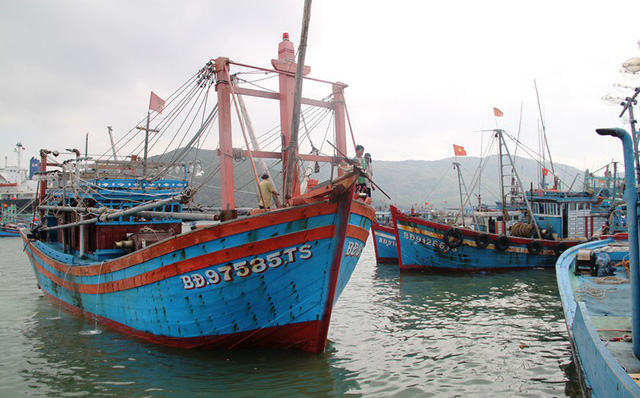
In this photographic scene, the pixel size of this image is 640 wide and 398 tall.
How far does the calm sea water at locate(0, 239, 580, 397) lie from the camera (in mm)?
7047

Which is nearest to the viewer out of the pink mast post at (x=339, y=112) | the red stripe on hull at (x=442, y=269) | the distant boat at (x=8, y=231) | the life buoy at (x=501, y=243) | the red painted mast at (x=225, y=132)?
the red painted mast at (x=225, y=132)

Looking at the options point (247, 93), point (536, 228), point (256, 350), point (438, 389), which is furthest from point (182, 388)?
point (536, 228)

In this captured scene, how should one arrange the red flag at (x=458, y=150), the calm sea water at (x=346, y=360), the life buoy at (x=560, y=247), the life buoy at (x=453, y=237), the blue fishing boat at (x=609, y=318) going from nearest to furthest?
1. the blue fishing boat at (x=609, y=318)
2. the calm sea water at (x=346, y=360)
3. the life buoy at (x=453, y=237)
4. the life buoy at (x=560, y=247)
5. the red flag at (x=458, y=150)

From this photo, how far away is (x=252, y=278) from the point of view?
737cm

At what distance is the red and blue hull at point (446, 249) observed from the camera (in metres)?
20.7

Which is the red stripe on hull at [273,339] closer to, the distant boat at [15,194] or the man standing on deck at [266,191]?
the man standing on deck at [266,191]

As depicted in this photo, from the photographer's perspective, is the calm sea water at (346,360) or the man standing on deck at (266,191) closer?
the calm sea water at (346,360)

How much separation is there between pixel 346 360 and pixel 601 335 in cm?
428

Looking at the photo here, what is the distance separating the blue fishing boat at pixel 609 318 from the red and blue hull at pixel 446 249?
1075cm

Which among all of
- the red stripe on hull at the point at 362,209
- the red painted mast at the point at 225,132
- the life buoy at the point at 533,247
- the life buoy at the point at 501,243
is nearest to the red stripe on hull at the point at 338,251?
the red stripe on hull at the point at 362,209

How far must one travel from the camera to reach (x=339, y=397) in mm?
6727

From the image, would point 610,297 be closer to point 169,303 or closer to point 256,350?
point 256,350

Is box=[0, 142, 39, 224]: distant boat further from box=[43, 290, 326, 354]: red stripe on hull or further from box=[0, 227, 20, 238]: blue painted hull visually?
box=[43, 290, 326, 354]: red stripe on hull

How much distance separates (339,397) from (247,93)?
6.09m
